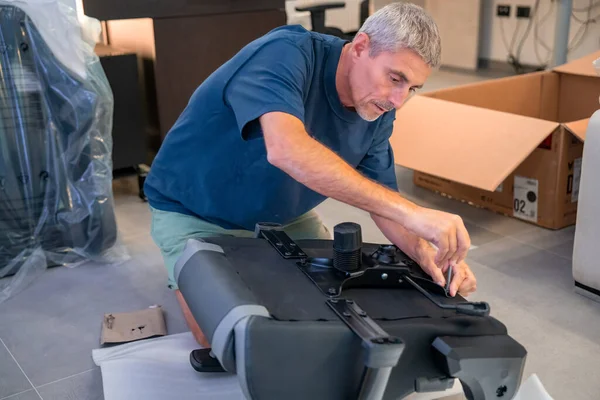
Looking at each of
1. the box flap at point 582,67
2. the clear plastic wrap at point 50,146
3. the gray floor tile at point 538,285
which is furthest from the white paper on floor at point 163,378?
the box flap at point 582,67

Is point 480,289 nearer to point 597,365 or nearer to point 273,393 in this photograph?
point 597,365

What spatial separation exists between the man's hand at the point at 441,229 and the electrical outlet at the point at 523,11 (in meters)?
3.52

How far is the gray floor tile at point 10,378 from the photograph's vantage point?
1308 mm

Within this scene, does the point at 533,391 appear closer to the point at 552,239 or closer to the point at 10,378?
the point at 552,239

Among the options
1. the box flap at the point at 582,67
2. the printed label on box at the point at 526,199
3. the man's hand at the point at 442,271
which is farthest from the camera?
the box flap at the point at 582,67

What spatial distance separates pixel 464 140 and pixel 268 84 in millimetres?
1126

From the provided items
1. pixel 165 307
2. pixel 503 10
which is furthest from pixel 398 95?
pixel 503 10

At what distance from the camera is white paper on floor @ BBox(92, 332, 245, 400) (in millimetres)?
1253

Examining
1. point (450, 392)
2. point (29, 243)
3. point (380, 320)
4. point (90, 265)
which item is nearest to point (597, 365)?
point (450, 392)

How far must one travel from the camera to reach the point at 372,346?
765mm

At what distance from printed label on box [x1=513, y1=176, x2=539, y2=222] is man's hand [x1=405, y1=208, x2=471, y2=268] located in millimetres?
1178

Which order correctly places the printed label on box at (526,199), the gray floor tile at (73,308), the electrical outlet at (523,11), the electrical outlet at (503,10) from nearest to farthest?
the gray floor tile at (73,308) < the printed label on box at (526,199) < the electrical outlet at (523,11) < the electrical outlet at (503,10)

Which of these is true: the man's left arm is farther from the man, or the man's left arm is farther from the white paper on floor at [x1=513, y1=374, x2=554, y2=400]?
the white paper on floor at [x1=513, y1=374, x2=554, y2=400]

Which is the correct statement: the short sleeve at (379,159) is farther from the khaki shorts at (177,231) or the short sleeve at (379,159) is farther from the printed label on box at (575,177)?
the printed label on box at (575,177)
